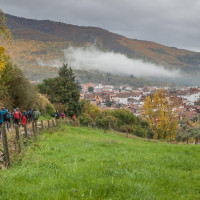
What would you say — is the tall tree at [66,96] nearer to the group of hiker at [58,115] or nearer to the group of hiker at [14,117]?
the group of hiker at [58,115]

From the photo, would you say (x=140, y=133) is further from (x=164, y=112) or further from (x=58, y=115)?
(x=58, y=115)

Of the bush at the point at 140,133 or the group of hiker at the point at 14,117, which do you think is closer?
the group of hiker at the point at 14,117

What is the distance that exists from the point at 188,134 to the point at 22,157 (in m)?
42.4

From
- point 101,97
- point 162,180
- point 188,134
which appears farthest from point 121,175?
point 101,97

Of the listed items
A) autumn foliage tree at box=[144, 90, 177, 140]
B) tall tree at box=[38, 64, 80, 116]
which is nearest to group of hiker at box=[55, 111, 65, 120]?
tall tree at box=[38, 64, 80, 116]

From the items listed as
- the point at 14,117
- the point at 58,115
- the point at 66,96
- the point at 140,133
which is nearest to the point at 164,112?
the point at 140,133

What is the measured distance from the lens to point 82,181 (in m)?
4.96

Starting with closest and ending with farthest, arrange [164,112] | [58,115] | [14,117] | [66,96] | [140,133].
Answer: [14,117] → [58,115] → [164,112] → [66,96] → [140,133]

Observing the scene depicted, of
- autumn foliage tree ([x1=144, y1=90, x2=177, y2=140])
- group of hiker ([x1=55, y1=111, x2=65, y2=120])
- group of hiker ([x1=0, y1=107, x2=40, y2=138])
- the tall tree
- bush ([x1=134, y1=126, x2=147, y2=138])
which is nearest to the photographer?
group of hiker ([x1=0, y1=107, x2=40, y2=138])

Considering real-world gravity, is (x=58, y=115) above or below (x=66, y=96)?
above

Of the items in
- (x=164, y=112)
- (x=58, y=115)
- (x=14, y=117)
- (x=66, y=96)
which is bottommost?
(x=164, y=112)

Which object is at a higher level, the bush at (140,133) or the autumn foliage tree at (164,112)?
the autumn foliage tree at (164,112)

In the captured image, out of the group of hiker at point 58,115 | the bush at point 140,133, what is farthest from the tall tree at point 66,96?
the bush at point 140,133

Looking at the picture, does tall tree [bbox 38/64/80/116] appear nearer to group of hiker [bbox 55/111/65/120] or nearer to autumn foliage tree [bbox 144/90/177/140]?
group of hiker [bbox 55/111/65/120]
